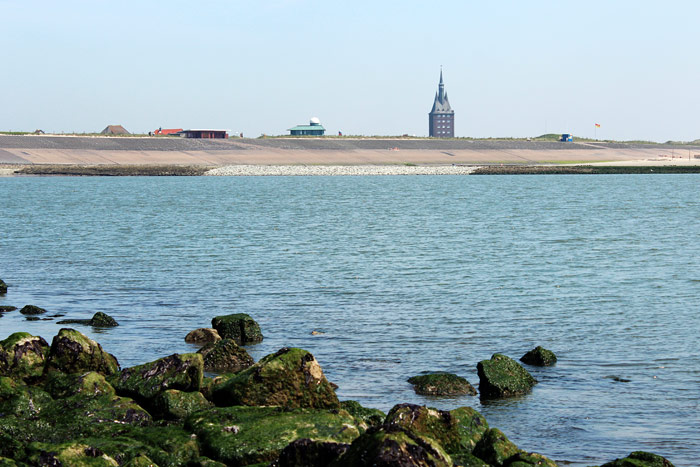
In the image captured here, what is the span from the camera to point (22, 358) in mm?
17047

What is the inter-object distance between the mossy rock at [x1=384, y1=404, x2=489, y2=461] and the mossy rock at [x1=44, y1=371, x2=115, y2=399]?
534 centimetres

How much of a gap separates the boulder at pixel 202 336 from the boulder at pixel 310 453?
11597mm

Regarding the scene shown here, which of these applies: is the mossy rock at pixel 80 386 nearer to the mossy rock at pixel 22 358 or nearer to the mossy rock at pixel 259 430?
the mossy rock at pixel 22 358

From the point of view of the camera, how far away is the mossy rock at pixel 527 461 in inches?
482

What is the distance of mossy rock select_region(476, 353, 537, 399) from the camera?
18.6m

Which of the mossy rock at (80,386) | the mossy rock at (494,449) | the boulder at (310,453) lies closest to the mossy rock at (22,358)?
the mossy rock at (80,386)

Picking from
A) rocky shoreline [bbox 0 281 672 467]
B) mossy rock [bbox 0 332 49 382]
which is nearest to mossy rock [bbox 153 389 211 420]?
rocky shoreline [bbox 0 281 672 467]

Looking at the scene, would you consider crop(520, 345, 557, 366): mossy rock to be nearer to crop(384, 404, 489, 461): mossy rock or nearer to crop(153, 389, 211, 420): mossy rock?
crop(384, 404, 489, 461): mossy rock

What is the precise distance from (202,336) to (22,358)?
21.7 ft

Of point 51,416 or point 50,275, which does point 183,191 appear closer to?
point 50,275

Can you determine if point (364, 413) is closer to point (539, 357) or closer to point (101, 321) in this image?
point (539, 357)

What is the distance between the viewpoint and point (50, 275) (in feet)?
121

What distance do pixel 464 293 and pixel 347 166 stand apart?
150491mm

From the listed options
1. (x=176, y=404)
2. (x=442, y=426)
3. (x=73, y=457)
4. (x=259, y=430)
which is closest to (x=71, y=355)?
(x=176, y=404)
